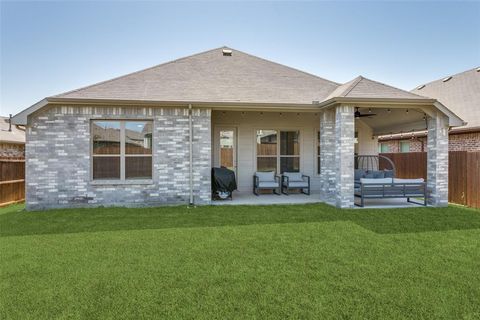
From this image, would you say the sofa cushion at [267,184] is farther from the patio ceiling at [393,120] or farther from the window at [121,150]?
the patio ceiling at [393,120]

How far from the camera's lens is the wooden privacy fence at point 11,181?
30.9 feet

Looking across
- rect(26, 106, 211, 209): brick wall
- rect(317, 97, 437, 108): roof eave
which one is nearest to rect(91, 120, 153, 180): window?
rect(26, 106, 211, 209): brick wall

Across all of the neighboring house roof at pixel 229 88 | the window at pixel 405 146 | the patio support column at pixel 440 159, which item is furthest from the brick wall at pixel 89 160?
the window at pixel 405 146

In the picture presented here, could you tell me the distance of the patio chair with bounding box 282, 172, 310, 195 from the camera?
10000 mm

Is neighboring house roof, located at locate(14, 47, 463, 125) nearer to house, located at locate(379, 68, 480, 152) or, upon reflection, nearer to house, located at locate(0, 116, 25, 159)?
house, located at locate(379, 68, 480, 152)

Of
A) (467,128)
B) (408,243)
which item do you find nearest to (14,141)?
(408,243)

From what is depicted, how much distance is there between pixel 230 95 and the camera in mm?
9148

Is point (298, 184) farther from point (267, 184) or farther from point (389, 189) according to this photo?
point (389, 189)

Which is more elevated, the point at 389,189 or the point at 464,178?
the point at 464,178

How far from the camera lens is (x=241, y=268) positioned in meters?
3.86

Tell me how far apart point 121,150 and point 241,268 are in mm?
5797

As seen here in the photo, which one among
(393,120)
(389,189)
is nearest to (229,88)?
(389,189)

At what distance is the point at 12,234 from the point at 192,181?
4.13 metres

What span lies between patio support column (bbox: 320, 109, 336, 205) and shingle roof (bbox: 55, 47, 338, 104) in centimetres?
77
